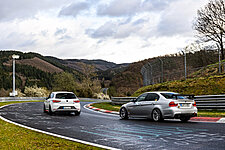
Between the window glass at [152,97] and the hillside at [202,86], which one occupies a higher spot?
the hillside at [202,86]

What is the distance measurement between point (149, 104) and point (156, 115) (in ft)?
2.28

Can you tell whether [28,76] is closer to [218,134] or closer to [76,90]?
[76,90]

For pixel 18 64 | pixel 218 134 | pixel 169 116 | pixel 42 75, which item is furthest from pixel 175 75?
pixel 18 64

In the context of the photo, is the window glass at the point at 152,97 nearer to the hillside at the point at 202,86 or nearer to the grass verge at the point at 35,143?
the grass verge at the point at 35,143

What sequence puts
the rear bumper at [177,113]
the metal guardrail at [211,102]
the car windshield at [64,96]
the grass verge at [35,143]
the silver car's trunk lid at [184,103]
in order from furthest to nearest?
1. the car windshield at [64,96]
2. the metal guardrail at [211,102]
3. the silver car's trunk lid at [184,103]
4. the rear bumper at [177,113]
5. the grass verge at [35,143]

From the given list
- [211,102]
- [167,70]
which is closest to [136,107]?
[211,102]

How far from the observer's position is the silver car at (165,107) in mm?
12859

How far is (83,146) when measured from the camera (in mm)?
7250

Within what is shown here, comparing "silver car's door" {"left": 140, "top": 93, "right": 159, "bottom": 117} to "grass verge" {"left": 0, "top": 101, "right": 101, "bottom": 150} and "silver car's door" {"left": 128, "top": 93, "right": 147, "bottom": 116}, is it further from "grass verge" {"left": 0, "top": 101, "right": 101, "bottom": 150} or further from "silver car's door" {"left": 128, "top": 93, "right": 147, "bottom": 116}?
"grass verge" {"left": 0, "top": 101, "right": 101, "bottom": 150}

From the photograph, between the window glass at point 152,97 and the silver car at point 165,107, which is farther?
the window glass at point 152,97

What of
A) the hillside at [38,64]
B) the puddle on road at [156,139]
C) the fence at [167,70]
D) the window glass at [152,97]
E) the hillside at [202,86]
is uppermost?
the hillside at [38,64]

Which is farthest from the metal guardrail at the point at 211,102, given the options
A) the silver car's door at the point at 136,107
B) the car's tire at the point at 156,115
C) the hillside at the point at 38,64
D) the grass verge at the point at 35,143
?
the hillside at the point at 38,64

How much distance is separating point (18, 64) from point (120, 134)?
17697cm

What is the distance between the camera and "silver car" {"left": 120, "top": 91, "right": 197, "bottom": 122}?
12.9 metres
